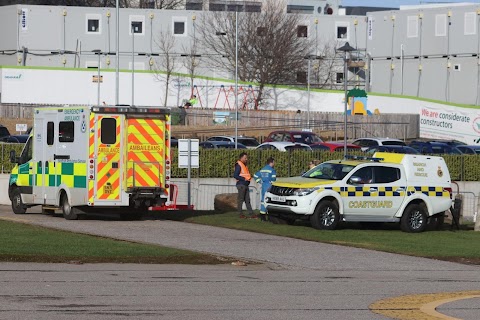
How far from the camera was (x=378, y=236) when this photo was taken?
2695 cm

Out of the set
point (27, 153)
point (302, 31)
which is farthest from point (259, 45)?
point (27, 153)

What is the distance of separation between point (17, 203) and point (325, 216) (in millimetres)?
9214

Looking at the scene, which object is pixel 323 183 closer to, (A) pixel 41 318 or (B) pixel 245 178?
(B) pixel 245 178

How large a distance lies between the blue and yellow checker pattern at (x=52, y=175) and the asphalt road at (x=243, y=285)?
16.3ft

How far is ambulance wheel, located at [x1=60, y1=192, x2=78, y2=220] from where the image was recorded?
29.1 metres

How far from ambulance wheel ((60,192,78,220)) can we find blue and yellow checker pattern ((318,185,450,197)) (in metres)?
6.38

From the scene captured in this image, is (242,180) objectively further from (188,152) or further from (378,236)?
(378,236)

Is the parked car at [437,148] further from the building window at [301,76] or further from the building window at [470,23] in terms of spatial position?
the building window at [301,76]

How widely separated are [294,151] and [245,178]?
56.7 feet

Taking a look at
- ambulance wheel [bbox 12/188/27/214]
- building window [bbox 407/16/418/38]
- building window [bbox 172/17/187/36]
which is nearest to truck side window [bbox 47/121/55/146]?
ambulance wheel [bbox 12/188/27/214]

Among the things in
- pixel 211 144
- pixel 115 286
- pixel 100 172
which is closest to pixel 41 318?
pixel 115 286

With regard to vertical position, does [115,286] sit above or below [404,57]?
below

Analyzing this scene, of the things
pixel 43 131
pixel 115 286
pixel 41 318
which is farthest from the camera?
pixel 43 131

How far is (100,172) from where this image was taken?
28156 mm
